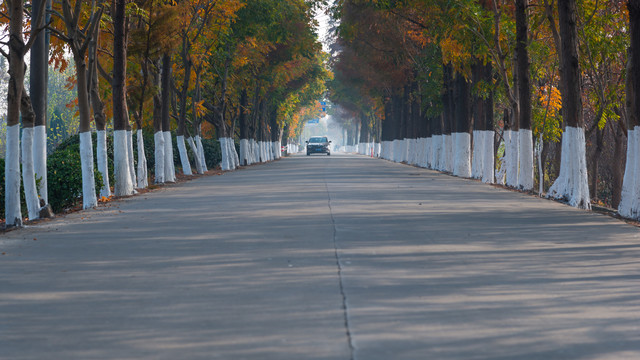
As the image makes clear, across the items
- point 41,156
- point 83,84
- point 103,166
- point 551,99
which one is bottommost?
point 103,166

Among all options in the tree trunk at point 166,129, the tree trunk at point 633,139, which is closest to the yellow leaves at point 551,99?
the tree trunk at point 166,129

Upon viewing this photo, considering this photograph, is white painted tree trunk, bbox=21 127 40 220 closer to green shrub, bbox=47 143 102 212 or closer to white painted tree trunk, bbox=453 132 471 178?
green shrub, bbox=47 143 102 212

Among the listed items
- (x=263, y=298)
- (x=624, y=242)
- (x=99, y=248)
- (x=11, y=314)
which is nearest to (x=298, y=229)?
(x=99, y=248)

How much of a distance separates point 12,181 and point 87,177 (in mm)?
4396

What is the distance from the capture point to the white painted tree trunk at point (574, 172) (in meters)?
20.9

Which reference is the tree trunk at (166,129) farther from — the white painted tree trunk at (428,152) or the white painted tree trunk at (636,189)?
the white painted tree trunk at (428,152)

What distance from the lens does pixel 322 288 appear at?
9.05m

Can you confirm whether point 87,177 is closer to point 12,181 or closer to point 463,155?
point 12,181

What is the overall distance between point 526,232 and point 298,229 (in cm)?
357

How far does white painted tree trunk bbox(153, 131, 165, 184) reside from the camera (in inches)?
1282

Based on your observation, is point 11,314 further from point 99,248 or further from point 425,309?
point 99,248

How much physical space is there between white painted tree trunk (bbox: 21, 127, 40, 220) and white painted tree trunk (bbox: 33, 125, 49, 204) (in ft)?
3.40

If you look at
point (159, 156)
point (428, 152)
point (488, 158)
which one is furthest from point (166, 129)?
point (428, 152)

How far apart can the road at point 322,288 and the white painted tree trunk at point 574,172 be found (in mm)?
3612
